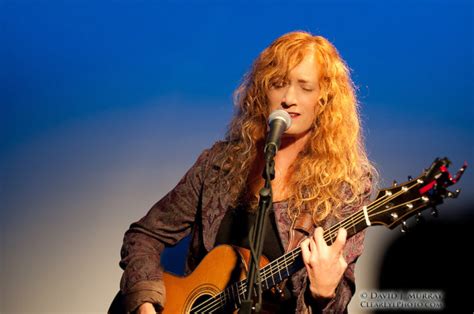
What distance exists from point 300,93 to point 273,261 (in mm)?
601

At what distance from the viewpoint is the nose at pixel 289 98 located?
8.13ft

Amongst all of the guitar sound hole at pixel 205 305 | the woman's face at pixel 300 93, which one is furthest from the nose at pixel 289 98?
the guitar sound hole at pixel 205 305

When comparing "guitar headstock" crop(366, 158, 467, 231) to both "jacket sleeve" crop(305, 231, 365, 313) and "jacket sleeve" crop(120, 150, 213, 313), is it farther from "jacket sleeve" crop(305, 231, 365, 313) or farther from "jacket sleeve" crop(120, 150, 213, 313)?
"jacket sleeve" crop(120, 150, 213, 313)

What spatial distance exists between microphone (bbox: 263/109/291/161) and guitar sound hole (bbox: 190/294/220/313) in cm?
68

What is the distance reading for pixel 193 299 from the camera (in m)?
2.46

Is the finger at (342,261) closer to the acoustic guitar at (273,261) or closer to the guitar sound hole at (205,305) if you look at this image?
the acoustic guitar at (273,261)

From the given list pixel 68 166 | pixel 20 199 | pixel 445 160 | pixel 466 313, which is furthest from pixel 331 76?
pixel 20 199

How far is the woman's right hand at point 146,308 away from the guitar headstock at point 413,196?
0.82 meters

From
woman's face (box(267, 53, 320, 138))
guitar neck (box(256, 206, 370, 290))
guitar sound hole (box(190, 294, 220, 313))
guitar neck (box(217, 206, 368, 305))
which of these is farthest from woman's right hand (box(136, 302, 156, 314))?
woman's face (box(267, 53, 320, 138))

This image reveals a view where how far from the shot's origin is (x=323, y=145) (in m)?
2.58

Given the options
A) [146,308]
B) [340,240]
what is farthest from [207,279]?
[340,240]

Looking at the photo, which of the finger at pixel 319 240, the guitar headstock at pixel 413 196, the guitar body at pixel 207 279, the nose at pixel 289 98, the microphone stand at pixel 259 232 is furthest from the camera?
the nose at pixel 289 98

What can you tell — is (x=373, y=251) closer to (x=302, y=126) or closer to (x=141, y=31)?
(x=302, y=126)

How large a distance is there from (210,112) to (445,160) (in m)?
1.40
